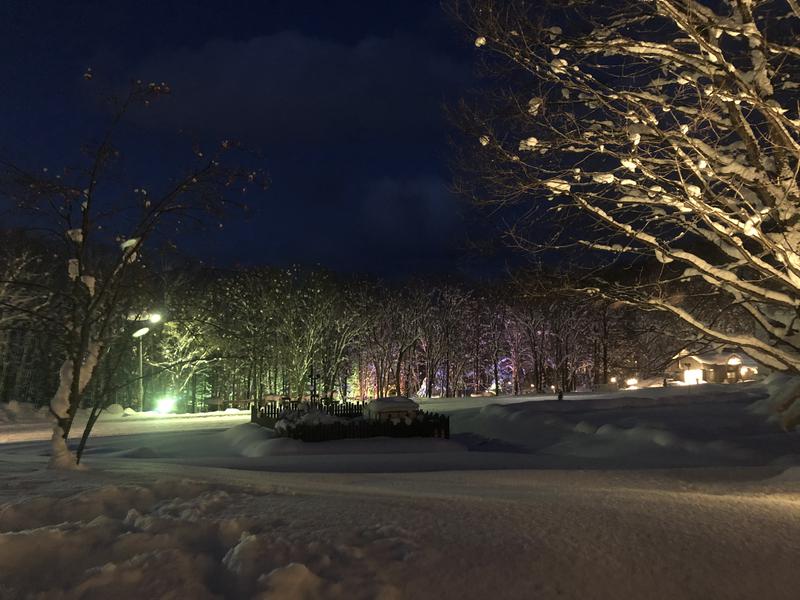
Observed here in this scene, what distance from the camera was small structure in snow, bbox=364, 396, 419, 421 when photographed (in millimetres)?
19844

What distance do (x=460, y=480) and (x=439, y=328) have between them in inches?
1916

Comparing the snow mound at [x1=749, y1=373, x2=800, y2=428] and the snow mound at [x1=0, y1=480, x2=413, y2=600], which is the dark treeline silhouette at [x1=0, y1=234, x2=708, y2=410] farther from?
the snow mound at [x1=0, y1=480, x2=413, y2=600]

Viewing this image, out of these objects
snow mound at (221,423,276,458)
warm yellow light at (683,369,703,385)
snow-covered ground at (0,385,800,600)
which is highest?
warm yellow light at (683,369,703,385)

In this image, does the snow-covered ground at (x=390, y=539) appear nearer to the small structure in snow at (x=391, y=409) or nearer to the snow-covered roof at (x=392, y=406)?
the small structure in snow at (x=391, y=409)

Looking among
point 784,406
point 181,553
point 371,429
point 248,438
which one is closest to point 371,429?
point 371,429

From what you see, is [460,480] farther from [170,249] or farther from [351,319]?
[351,319]

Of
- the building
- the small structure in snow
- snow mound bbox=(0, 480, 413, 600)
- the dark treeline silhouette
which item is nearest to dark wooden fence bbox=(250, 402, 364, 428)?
the small structure in snow

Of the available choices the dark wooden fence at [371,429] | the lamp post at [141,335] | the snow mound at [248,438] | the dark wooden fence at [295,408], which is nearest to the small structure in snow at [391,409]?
the dark wooden fence at [371,429]

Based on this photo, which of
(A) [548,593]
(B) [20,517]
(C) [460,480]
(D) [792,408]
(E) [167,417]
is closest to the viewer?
(A) [548,593]

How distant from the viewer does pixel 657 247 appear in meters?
10.3

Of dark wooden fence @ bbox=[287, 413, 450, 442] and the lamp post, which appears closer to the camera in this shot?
the lamp post

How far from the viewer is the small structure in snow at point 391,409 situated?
19.8 metres

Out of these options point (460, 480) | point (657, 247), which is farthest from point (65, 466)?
point (657, 247)

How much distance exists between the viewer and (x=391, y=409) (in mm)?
19938
